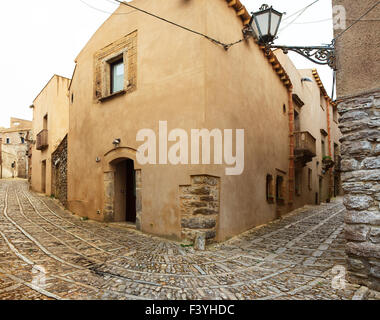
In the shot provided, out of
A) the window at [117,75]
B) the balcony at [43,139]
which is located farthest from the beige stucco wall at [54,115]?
the window at [117,75]

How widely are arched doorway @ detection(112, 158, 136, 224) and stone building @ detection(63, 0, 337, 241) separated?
0.09 ft

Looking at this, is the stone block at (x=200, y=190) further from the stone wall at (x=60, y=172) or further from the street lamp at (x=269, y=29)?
the stone wall at (x=60, y=172)

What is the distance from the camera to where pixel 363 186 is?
3.13 meters

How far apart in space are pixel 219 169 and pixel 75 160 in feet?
17.8

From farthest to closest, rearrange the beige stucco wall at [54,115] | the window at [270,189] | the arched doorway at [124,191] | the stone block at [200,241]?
the beige stucco wall at [54,115] < the window at [270,189] < the arched doorway at [124,191] < the stone block at [200,241]

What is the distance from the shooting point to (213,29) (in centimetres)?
573

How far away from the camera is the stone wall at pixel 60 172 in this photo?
33.9ft

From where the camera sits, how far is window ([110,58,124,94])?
749 centimetres

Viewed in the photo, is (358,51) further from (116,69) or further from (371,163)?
(116,69)

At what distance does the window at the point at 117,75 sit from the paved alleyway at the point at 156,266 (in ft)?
13.1

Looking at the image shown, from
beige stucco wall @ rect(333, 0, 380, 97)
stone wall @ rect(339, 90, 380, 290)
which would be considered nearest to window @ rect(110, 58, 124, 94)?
beige stucco wall @ rect(333, 0, 380, 97)

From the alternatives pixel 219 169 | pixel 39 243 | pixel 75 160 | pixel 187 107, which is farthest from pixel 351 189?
pixel 75 160
